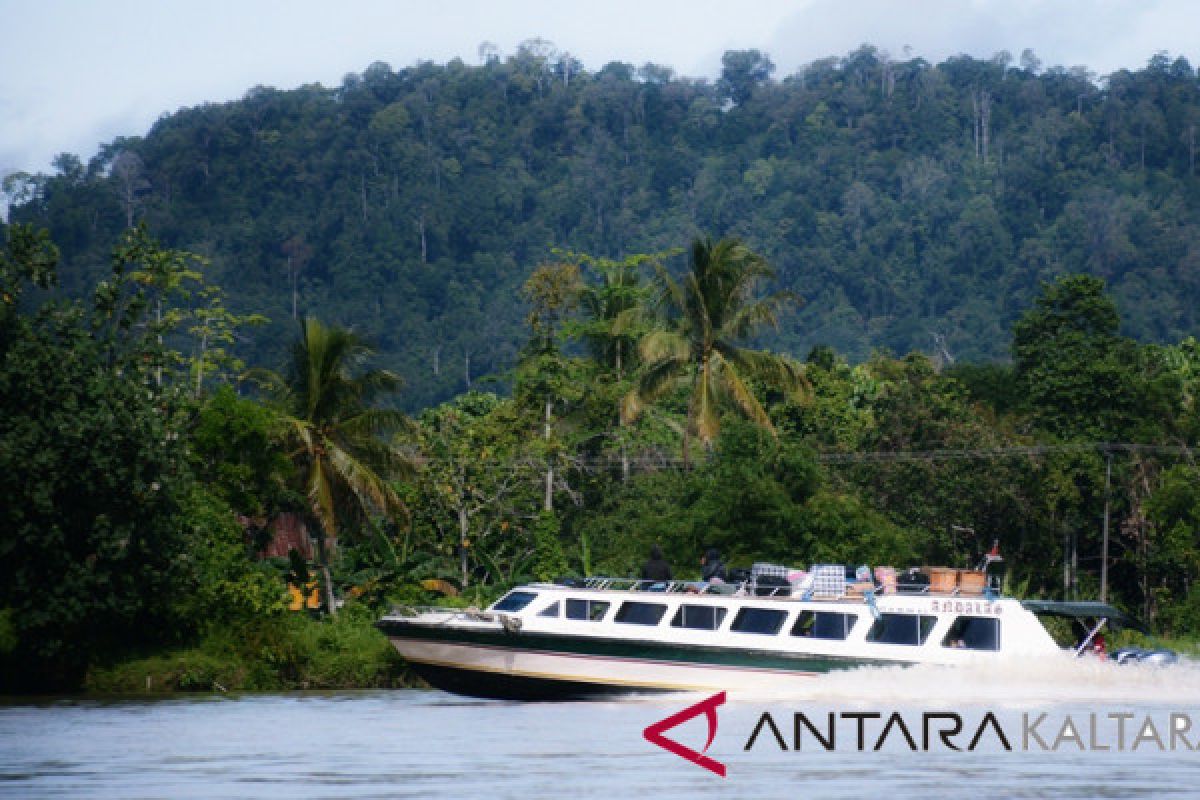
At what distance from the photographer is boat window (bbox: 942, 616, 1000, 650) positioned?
112 ft

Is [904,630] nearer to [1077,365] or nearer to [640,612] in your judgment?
[640,612]

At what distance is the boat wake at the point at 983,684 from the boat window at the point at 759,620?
116cm

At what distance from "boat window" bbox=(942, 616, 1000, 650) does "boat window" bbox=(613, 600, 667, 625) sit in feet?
16.4

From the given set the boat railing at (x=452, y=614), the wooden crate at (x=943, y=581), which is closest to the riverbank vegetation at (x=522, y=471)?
the wooden crate at (x=943, y=581)

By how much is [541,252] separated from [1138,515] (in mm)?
112148

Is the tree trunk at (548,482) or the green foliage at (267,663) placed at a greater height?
the tree trunk at (548,482)

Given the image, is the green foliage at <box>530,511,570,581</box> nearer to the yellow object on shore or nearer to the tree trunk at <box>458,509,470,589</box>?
the tree trunk at <box>458,509,470,589</box>

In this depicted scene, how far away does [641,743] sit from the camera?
28.5 metres

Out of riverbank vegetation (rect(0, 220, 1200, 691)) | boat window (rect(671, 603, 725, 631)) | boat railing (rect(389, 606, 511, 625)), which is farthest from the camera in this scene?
riverbank vegetation (rect(0, 220, 1200, 691))

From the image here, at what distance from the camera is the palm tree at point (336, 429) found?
47.1 metres

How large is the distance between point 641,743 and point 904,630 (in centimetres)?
753

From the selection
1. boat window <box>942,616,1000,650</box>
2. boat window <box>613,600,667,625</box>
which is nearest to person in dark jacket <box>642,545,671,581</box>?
boat window <box>613,600,667,625</box>

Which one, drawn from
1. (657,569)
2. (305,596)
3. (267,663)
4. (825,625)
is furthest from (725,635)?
(305,596)

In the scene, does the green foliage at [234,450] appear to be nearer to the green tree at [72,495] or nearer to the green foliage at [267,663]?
the green foliage at [267,663]
